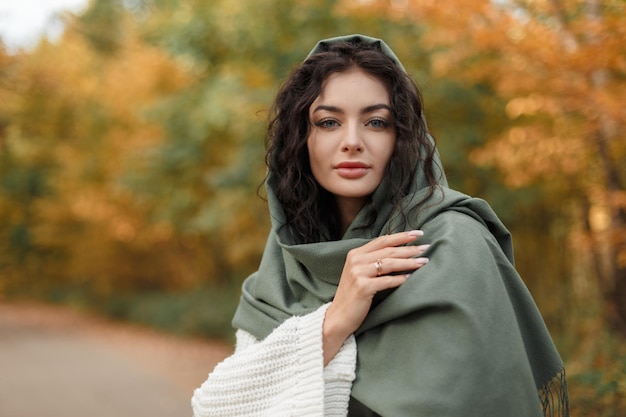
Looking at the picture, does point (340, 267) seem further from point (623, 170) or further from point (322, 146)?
point (623, 170)

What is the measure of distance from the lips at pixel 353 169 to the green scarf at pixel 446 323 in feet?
0.22

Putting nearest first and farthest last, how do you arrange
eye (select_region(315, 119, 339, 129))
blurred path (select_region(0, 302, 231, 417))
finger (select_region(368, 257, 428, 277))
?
finger (select_region(368, 257, 428, 277)), eye (select_region(315, 119, 339, 129)), blurred path (select_region(0, 302, 231, 417))

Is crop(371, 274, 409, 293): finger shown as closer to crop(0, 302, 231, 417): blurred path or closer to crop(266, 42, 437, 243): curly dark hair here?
crop(266, 42, 437, 243): curly dark hair

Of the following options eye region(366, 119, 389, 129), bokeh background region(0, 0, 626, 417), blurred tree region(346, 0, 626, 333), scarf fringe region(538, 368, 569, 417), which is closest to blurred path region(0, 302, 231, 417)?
bokeh background region(0, 0, 626, 417)

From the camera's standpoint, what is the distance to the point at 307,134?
197 cm

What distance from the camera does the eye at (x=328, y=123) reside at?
6.24ft

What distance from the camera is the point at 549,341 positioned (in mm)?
1742

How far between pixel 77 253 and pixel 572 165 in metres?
15.2

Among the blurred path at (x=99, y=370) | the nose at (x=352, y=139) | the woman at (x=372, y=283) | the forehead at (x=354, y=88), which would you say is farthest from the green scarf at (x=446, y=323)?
the blurred path at (x=99, y=370)

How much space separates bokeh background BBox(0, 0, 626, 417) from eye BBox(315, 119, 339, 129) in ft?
1.25

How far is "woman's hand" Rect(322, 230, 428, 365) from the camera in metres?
1.65

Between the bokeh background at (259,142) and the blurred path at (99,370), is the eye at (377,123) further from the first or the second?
the blurred path at (99,370)

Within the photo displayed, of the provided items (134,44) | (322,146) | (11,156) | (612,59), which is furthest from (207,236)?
(322,146)

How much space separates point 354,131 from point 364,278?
401 millimetres
